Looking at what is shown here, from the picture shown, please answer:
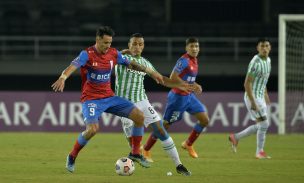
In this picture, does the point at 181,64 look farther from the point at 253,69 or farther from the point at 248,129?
the point at 248,129

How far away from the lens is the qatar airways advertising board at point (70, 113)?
22484 millimetres

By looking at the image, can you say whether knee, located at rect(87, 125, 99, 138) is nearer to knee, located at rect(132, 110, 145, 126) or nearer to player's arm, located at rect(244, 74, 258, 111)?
knee, located at rect(132, 110, 145, 126)

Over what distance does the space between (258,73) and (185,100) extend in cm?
144

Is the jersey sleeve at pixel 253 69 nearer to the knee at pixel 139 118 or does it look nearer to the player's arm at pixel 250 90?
the player's arm at pixel 250 90

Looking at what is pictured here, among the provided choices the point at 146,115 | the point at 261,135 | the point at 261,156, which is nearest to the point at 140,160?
the point at 146,115

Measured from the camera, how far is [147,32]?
92.5ft

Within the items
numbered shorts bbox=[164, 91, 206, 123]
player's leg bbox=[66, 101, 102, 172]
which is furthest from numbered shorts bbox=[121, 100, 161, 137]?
numbered shorts bbox=[164, 91, 206, 123]

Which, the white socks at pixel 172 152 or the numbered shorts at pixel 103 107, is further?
the numbered shorts at pixel 103 107

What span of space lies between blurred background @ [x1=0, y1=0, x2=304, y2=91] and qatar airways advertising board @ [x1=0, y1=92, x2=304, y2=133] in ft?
14.0

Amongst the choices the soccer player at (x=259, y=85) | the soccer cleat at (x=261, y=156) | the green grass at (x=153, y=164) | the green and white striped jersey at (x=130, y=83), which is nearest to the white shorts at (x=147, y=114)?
the green and white striped jersey at (x=130, y=83)

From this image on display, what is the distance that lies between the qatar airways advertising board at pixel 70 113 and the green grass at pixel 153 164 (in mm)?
3803

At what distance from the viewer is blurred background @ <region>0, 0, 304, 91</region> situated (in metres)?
27.0

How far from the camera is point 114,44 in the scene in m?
27.6

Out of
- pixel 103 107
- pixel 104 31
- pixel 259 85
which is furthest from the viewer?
pixel 259 85
